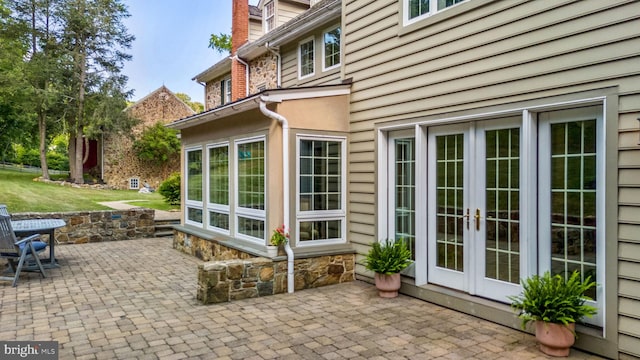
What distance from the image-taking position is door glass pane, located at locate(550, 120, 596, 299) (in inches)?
143

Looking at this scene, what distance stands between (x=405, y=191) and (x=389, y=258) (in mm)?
952

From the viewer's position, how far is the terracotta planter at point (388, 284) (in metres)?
5.21

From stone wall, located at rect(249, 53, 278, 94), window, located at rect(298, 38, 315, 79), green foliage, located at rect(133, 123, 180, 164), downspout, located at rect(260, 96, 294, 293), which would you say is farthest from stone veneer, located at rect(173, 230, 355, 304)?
green foliage, located at rect(133, 123, 180, 164)

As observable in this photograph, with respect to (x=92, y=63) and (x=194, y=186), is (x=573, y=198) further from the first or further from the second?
(x=92, y=63)

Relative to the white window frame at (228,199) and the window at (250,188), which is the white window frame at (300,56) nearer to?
the white window frame at (228,199)

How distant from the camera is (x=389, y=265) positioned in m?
5.16

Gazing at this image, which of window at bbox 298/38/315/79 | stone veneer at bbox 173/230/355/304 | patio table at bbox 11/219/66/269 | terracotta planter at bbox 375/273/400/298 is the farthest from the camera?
window at bbox 298/38/315/79

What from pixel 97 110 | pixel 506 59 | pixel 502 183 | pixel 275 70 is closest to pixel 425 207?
pixel 502 183

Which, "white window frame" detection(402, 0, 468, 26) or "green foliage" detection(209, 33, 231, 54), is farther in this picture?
"green foliage" detection(209, 33, 231, 54)

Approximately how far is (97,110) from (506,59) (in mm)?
22096

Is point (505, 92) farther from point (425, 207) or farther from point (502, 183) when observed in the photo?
point (425, 207)

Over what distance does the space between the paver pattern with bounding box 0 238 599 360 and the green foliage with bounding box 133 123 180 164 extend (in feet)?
62.7

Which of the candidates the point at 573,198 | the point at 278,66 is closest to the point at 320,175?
the point at 573,198

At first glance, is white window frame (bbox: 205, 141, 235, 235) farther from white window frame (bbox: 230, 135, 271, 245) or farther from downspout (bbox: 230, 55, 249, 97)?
downspout (bbox: 230, 55, 249, 97)
